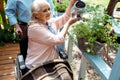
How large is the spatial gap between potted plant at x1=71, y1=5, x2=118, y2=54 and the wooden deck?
147 centimetres

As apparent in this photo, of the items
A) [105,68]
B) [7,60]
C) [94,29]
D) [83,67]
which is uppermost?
[94,29]

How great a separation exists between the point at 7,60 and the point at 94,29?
1.91 meters

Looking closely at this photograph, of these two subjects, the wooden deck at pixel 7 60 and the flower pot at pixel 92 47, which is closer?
the flower pot at pixel 92 47

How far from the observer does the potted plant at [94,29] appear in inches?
55.9

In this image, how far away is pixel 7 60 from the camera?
2.96 meters

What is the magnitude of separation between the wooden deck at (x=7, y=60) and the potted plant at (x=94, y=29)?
1473mm

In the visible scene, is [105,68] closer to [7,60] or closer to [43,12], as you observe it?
[43,12]

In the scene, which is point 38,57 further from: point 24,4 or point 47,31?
point 24,4

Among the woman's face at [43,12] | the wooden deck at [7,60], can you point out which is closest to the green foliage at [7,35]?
the wooden deck at [7,60]

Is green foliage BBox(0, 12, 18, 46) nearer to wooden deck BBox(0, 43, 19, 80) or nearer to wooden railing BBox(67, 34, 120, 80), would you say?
wooden deck BBox(0, 43, 19, 80)

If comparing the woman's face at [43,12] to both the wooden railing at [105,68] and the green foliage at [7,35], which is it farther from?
the green foliage at [7,35]

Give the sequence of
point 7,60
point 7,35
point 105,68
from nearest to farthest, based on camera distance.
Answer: point 105,68 < point 7,60 < point 7,35

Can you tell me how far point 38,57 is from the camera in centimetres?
160

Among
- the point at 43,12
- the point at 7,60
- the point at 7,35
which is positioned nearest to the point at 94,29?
the point at 43,12
